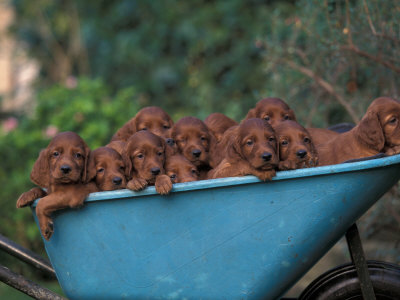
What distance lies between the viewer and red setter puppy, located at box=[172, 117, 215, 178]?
135 inches

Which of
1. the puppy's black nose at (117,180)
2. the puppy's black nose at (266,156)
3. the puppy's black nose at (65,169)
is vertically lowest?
the puppy's black nose at (266,156)

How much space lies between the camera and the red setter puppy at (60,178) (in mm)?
2818

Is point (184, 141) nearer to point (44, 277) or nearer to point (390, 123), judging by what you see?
point (390, 123)

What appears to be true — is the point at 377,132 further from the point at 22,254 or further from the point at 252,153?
the point at 22,254

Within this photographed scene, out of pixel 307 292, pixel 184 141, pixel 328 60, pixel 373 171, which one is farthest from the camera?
pixel 328 60

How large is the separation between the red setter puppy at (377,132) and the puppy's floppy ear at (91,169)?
1310mm

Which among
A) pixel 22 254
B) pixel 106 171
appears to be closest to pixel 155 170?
pixel 106 171

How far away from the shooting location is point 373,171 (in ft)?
8.67

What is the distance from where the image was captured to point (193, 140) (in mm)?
3477

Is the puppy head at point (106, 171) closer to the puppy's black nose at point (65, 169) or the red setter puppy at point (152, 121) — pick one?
the puppy's black nose at point (65, 169)

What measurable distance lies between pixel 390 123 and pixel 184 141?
1222 mm

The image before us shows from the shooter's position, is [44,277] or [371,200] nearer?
[371,200]

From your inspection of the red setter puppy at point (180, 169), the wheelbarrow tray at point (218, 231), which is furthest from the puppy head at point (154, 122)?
the wheelbarrow tray at point (218, 231)

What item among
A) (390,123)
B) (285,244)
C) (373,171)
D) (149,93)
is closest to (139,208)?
(285,244)
